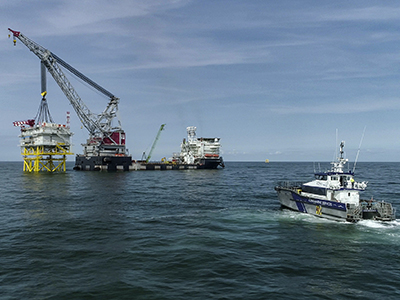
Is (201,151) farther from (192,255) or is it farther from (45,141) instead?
(192,255)

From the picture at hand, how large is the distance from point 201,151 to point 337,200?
108322mm

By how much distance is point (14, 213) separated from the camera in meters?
34.6

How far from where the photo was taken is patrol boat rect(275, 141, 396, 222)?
30.8 m

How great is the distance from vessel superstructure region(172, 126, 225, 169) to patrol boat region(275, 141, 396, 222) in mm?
100966

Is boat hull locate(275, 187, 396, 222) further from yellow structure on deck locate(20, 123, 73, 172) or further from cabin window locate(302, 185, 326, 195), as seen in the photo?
yellow structure on deck locate(20, 123, 73, 172)

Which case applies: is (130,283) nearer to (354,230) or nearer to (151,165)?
(354,230)

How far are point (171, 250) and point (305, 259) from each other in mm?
9724

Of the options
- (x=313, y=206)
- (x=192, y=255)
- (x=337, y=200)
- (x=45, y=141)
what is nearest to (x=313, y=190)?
(x=313, y=206)

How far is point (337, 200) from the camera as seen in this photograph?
33.2 m

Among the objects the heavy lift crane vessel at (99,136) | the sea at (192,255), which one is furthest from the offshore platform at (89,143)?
the sea at (192,255)

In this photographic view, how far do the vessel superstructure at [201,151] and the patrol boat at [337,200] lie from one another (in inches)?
3975

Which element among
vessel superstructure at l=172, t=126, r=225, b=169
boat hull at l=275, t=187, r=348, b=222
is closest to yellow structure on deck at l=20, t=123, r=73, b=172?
vessel superstructure at l=172, t=126, r=225, b=169

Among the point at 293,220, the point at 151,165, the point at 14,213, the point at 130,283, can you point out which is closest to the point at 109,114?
the point at 151,165

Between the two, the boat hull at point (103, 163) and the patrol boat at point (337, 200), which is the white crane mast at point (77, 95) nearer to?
the boat hull at point (103, 163)
